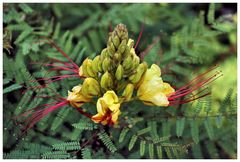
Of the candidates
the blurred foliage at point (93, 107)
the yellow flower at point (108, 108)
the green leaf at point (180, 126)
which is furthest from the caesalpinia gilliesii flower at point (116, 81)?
the green leaf at point (180, 126)

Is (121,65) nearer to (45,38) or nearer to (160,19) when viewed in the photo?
(45,38)

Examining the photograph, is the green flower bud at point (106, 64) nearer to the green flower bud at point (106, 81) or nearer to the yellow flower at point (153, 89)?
the green flower bud at point (106, 81)

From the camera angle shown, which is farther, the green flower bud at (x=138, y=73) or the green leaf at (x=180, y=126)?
the green leaf at (x=180, y=126)

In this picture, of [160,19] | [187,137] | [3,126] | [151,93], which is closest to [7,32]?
[3,126]

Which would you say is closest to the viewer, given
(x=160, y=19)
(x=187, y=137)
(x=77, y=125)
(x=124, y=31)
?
(x=124, y=31)

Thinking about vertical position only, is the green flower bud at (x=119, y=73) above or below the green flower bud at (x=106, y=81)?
above

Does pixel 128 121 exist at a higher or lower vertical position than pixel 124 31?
lower

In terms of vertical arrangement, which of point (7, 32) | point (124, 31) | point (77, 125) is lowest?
point (77, 125)
